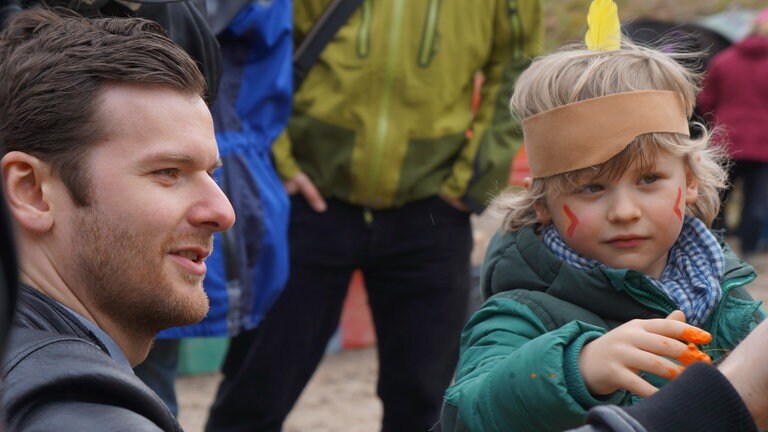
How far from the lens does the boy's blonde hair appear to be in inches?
99.5

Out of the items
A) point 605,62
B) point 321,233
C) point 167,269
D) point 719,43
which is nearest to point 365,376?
point 321,233

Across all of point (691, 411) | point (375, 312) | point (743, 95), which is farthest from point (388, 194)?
point (743, 95)

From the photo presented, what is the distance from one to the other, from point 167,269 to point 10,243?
0.98 meters

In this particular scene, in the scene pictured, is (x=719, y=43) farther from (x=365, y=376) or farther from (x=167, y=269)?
(x=167, y=269)

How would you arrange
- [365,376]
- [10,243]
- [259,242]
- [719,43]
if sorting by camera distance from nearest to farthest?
[10,243] → [259,242] → [365,376] → [719,43]

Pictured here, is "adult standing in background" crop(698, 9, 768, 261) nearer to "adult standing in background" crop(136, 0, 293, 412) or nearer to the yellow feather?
"adult standing in background" crop(136, 0, 293, 412)

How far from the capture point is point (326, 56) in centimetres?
397

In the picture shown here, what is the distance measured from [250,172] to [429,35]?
874 millimetres

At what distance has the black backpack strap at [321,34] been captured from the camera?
3961 mm

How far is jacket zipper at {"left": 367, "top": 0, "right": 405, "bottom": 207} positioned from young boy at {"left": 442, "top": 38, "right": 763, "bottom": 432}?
4.07 feet

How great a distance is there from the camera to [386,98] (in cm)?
397

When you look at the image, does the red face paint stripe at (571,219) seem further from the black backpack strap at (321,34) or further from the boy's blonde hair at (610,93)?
the black backpack strap at (321,34)

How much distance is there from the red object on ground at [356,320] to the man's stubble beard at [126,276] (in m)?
4.87

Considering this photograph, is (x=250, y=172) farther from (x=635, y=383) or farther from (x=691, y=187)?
(x=635, y=383)
